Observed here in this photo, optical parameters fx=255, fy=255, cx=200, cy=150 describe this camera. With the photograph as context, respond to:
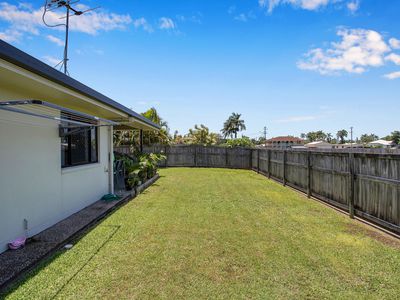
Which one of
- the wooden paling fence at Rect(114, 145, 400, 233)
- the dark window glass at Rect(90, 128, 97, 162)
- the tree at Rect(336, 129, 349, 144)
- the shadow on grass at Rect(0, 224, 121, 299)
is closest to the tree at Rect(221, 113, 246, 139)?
the tree at Rect(336, 129, 349, 144)

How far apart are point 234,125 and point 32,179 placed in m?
65.5

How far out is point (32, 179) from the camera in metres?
4.34

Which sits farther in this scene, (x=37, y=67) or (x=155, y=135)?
(x=155, y=135)

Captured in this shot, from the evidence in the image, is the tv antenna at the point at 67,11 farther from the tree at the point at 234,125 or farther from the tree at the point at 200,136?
the tree at the point at 234,125

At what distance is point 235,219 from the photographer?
5.69m

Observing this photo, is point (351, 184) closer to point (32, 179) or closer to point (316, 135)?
point (32, 179)

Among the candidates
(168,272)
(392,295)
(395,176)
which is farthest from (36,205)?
(395,176)

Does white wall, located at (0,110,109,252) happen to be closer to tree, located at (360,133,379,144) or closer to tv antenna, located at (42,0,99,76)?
tv antenna, located at (42,0,99,76)

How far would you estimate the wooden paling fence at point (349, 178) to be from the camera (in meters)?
Answer: 4.52

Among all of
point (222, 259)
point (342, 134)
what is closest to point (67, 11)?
point (222, 259)

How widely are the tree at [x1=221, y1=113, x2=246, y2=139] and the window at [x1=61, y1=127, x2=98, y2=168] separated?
62.5 meters

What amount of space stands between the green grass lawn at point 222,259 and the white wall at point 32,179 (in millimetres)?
921

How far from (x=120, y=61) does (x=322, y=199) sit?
9.40 m

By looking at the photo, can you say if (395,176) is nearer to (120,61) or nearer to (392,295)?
(392,295)
